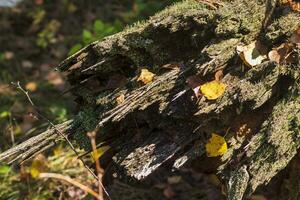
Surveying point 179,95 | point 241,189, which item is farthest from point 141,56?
point 241,189

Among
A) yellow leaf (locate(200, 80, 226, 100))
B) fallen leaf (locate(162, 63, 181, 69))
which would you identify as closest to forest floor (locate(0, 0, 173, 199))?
fallen leaf (locate(162, 63, 181, 69))

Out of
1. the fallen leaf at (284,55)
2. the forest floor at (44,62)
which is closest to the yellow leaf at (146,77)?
the fallen leaf at (284,55)

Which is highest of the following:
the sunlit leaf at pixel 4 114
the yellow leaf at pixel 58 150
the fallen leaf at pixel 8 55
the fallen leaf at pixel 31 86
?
the fallen leaf at pixel 8 55

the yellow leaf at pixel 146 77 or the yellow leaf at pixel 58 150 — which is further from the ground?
the yellow leaf at pixel 146 77

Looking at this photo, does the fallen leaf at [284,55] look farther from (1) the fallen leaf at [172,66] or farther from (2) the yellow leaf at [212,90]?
(1) the fallen leaf at [172,66]

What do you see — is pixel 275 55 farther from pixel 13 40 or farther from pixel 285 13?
pixel 13 40

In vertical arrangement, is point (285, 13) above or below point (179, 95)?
above
